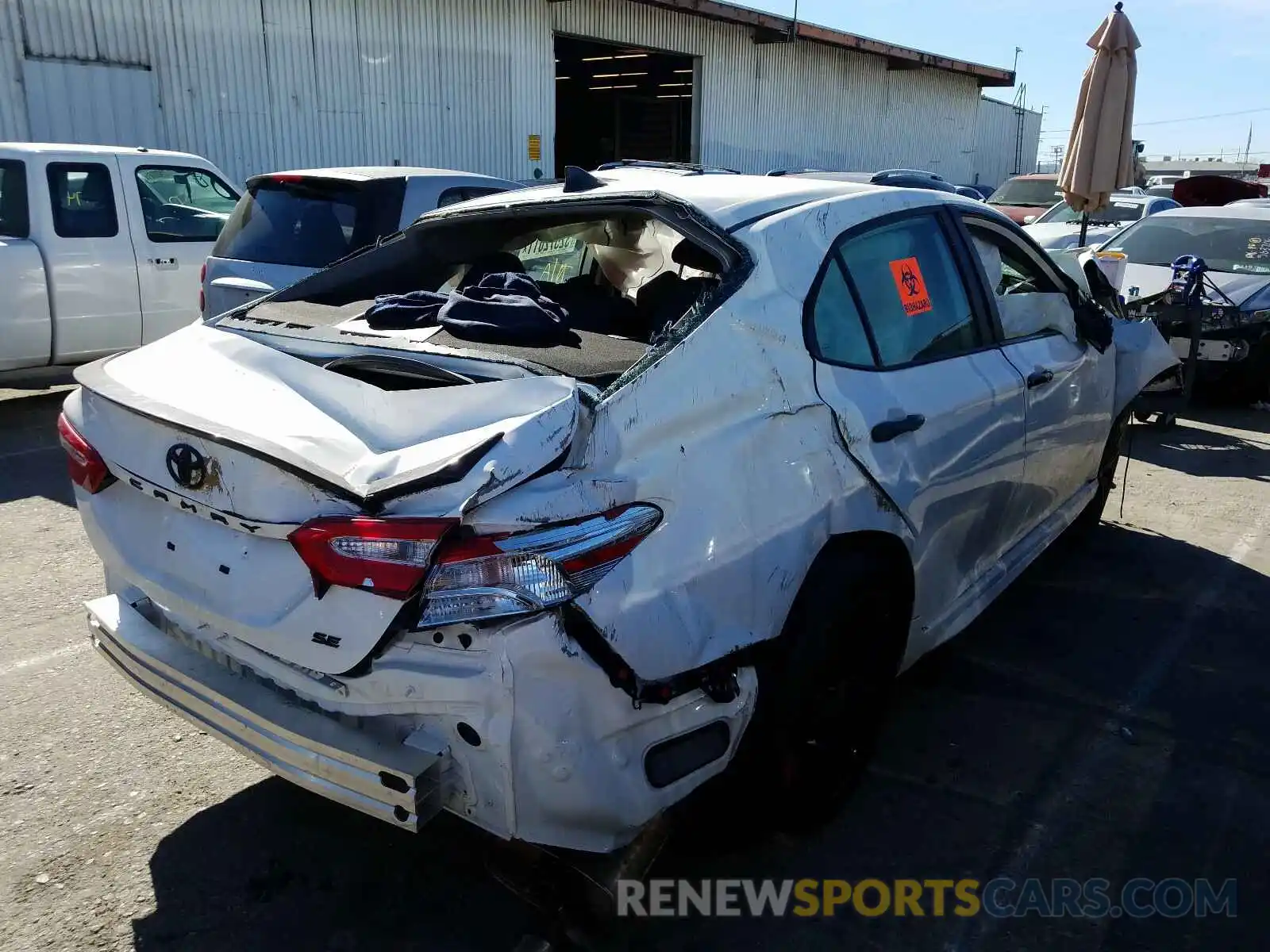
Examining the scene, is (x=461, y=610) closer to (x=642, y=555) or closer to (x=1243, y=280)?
(x=642, y=555)

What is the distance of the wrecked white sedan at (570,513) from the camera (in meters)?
2.01

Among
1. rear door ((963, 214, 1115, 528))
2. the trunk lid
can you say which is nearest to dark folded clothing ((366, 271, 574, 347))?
the trunk lid

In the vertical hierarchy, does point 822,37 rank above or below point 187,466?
above

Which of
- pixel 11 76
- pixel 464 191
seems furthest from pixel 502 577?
pixel 11 76

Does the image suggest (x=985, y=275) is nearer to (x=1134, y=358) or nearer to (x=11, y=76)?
(x=1134, y=358)

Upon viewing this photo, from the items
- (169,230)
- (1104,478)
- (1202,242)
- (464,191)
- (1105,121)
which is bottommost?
(1104,478)

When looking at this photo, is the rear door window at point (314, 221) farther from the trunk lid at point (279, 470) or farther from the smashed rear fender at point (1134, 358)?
the smashed rear fender at point (1134, 358)

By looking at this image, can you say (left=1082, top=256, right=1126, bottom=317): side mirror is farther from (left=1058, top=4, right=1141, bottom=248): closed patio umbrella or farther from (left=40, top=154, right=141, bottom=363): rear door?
(left=40, top=154, right=141, bottom=363): rear door

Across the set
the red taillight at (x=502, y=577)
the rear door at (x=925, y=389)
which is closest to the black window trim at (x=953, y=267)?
the rear door at (x=925, y=389)

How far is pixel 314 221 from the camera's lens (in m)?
6.18

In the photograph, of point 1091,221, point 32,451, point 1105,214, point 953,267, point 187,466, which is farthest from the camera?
point 1105,214

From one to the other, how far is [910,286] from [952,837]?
165 cm

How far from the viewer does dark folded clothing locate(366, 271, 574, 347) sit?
276 centimetres

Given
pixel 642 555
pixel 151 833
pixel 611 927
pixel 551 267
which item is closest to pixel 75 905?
pixel 151 833
